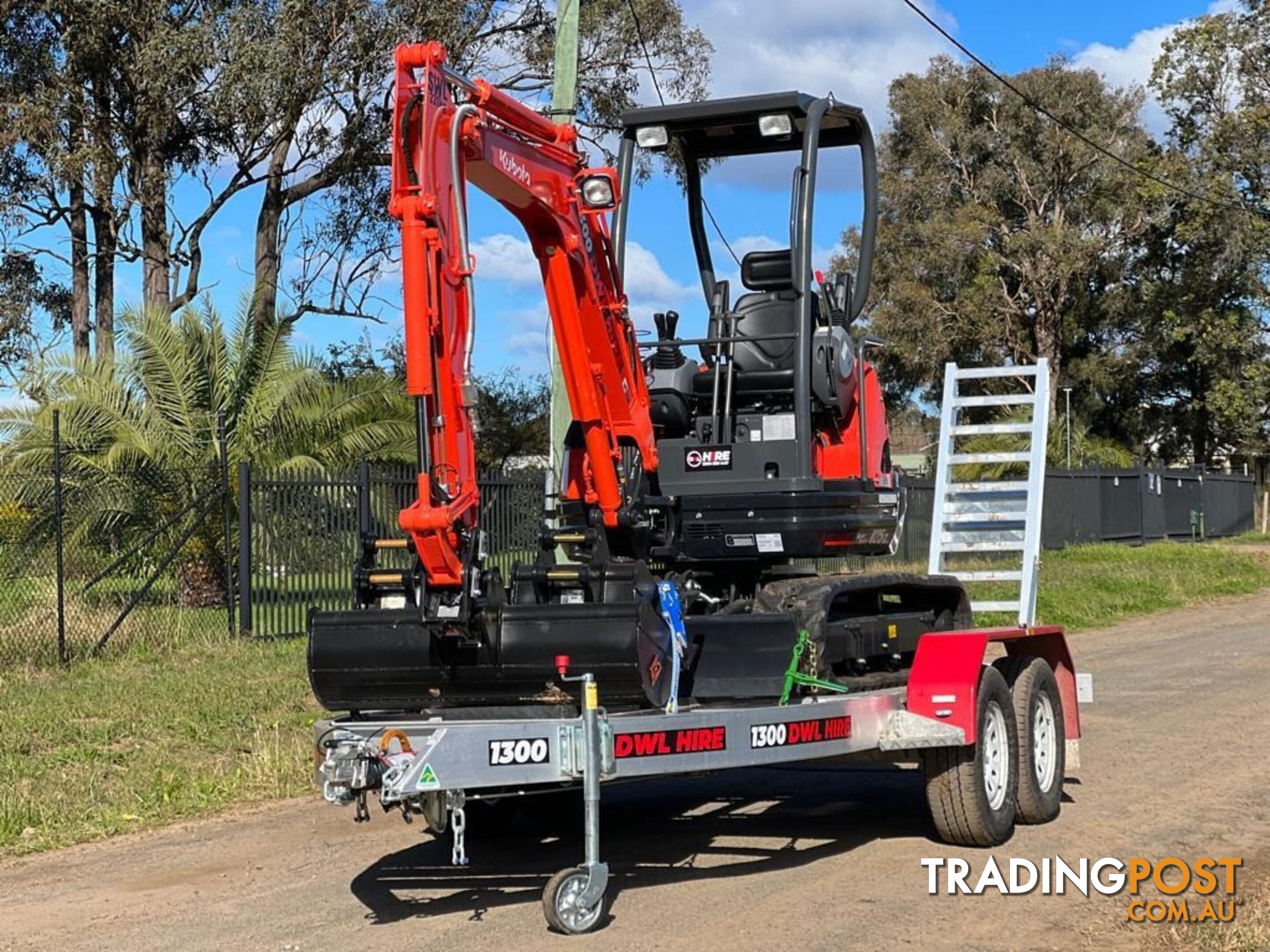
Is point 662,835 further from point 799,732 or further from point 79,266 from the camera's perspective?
point 79,266

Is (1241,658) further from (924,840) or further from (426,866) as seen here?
(426,866)

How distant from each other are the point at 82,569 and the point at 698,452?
33.3 ft

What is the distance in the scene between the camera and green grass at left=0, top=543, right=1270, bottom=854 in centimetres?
982

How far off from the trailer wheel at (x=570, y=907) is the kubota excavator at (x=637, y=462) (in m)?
0.79

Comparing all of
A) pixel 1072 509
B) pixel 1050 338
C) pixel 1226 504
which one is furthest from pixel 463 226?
pixel 1050 338

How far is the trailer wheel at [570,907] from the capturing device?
22.2 ft

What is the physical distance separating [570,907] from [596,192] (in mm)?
A: 3709

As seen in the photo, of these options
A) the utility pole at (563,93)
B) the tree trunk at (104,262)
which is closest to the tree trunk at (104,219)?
the tree trunk at (104,262)

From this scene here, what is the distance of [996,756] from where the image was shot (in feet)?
28.4

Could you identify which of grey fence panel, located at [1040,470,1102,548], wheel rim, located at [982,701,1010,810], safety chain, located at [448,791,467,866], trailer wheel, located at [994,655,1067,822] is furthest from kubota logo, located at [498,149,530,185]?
grey fence panel, located at [1040,470,1102,548]

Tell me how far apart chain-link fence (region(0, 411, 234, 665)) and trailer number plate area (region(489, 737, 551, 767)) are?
9.30 meters

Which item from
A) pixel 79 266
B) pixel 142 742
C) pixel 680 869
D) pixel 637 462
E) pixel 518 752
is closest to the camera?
pixel 518 752

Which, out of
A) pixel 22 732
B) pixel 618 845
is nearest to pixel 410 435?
pixel 22 732

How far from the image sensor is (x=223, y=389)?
19719 millimetres
